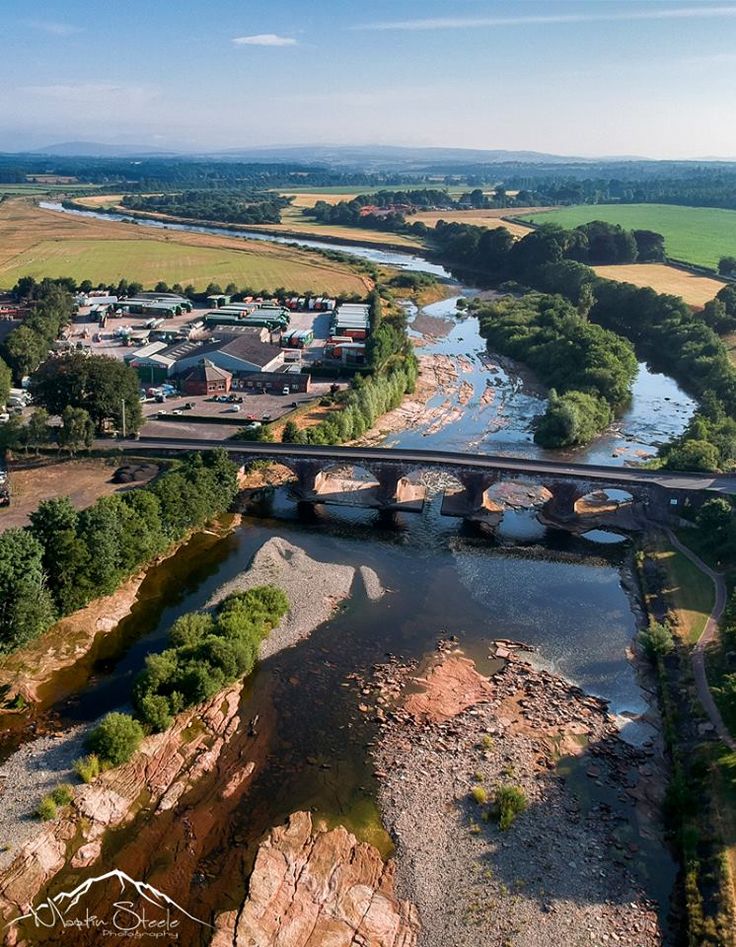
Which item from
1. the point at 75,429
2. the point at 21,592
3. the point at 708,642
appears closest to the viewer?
the point at 21,592

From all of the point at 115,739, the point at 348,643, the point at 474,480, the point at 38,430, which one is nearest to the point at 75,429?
the point at 38,430

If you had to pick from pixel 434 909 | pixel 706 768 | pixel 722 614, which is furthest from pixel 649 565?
pixel 434 909

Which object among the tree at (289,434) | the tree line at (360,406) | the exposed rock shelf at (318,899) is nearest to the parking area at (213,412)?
the tree line at (360,406)

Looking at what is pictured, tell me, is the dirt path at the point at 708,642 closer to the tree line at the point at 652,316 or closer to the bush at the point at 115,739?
the tree line at the point at 652,316

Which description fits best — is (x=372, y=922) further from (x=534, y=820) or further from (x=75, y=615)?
(x=75, y=615)

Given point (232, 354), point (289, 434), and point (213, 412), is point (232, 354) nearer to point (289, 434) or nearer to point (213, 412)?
point (213, 412)

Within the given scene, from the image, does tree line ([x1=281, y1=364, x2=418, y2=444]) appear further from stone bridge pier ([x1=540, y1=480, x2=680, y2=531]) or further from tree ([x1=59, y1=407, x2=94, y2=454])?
stone bridge pier ([x1=540, y1=480, x2=680, y2=531])

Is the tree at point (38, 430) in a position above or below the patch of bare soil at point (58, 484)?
above
